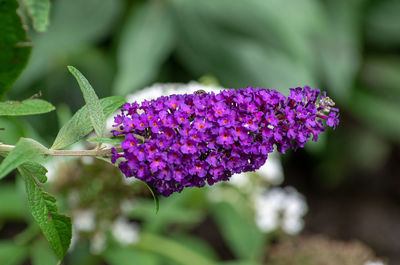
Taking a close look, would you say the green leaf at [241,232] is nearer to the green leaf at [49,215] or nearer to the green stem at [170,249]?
the green stem at [170,249]

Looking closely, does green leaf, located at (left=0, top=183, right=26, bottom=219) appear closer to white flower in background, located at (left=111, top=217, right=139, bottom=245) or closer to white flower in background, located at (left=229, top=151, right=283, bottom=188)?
white flower in background, located at (left=111, top=217, right=139, bottom=245)

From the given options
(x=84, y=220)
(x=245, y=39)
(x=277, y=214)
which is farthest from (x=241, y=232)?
(x=245, y=39)

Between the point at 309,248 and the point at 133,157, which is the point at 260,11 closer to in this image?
the point at 309,248

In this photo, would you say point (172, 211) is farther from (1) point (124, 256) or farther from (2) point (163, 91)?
(2) point (163, 91)

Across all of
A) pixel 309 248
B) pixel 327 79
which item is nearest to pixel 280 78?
pixel 327 79

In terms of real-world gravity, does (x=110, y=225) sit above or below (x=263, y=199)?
below

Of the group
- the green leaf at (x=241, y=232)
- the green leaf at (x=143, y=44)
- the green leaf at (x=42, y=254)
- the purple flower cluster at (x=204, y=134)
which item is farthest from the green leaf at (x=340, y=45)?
the purple flower cluster at (x=204, y=134)
